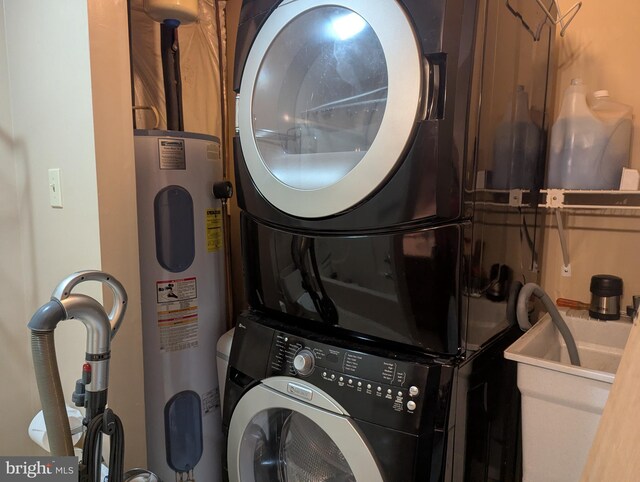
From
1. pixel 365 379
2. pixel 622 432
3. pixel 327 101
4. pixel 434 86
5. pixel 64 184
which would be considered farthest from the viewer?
pixel 64 184

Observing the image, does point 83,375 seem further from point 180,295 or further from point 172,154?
point 172,154

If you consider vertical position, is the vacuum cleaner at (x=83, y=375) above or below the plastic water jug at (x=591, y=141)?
below

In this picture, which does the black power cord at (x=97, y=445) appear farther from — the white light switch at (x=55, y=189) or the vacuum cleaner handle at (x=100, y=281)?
the white light switch at (x=55, y=189)

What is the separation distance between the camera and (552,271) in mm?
1451

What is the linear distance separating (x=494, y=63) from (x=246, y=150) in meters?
0.62

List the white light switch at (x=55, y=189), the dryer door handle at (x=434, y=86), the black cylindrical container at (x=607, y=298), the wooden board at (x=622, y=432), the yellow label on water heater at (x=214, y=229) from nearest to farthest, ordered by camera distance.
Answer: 1. the wooden board at (x=622, y=432)
2. the dryer door handle at (x=434, y=86)
3. the black cylindrical container at (x=607, y=298)
4. the white light switch at (x=55, y=189)
5. the yellow label on water heater at (x=214, y=229)

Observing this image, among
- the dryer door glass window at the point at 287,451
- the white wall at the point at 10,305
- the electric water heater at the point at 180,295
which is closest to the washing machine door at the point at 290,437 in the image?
the dryer door glass window at the point at 287,451

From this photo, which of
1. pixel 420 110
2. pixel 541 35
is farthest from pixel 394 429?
pixel 541 35

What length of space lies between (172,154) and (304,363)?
77cm

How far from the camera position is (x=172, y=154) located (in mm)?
1371

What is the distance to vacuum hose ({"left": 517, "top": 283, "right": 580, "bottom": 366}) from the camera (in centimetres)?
113

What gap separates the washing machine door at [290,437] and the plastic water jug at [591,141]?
→ 0.89 m

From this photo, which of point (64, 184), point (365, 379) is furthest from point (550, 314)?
point (64, 184)

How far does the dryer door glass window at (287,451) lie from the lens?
1.13 metres
